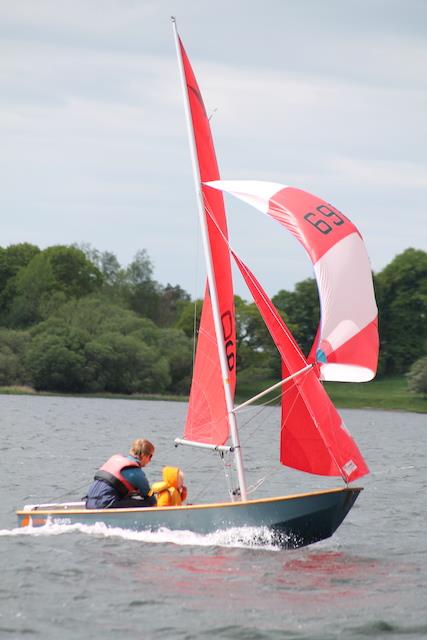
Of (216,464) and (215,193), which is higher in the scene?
(215,193)

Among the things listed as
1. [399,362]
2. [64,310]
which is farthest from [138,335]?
[399,362]

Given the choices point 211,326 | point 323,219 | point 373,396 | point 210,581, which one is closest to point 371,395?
point 373,396

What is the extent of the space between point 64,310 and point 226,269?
7426cm

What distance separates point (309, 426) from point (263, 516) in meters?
1.33

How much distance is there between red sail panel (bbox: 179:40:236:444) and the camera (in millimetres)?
16266

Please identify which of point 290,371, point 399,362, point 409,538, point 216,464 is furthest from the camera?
point 399,362

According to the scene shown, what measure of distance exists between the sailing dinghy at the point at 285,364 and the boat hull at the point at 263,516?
1 centimetres

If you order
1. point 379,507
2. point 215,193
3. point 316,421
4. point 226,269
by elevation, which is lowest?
point 379,507

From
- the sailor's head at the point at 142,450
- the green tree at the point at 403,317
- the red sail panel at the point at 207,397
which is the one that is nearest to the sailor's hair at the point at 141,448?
the sailor's head at the point at 142,450

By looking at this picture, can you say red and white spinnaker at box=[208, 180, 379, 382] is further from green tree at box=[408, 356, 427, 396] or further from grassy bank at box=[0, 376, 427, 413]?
green tree at box=[408, 356, 427, 396]

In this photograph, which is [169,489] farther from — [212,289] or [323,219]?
[323,219]

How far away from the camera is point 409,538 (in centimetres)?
1845

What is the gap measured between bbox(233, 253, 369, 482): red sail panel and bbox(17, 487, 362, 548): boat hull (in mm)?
403

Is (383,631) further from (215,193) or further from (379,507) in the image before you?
(379,507)
